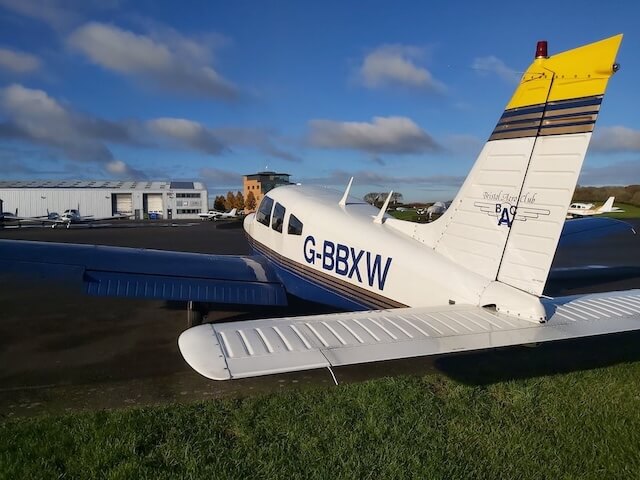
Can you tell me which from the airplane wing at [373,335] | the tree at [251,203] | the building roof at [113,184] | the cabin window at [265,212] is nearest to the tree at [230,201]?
the building roof at [113,184]

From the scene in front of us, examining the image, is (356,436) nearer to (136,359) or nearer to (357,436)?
(357,436)

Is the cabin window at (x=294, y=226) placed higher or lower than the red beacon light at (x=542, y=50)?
lower

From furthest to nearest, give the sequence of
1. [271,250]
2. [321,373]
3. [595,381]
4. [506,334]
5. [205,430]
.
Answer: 1. [271,250]
2. [321,373]
3. [595,381]
4. [205,430]
5. [506,334]

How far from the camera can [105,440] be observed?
3.60 m

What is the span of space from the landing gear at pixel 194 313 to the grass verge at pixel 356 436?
2976 millimetres

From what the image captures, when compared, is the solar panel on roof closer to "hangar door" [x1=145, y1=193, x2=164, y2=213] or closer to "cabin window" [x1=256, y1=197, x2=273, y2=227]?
"hangar door" [x1=145, y1=193, x2=164, y2=213]

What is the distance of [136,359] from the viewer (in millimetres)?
6004

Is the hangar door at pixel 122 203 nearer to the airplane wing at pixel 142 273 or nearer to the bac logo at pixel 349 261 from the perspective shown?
the airplane wing at pixel 142 273

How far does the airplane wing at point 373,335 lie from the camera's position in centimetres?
263

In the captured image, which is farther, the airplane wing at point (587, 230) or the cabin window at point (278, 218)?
the airplane wing at point (587, 230)

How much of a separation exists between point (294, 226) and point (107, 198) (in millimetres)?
76860

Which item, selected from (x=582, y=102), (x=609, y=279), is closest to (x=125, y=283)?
(x=582, y=102)

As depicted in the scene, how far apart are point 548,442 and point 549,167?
7.64 feet

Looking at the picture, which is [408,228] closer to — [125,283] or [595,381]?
[595,381]
